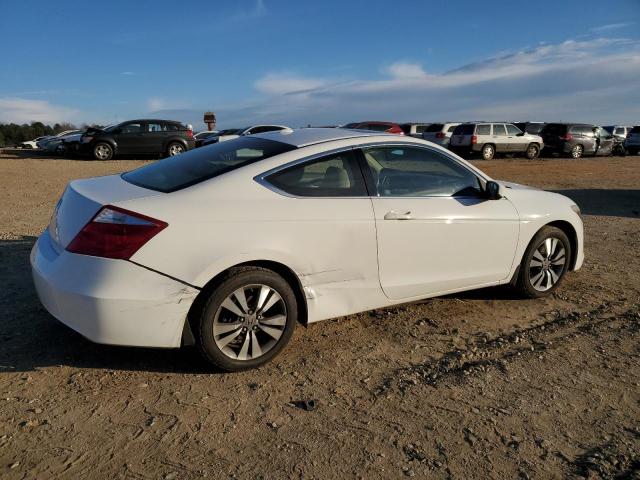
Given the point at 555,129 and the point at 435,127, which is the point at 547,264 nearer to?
the point at 435,127

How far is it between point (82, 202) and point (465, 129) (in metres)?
24.4

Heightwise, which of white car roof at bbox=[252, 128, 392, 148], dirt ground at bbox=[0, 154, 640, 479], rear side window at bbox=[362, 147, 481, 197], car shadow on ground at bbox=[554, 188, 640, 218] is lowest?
car shadow on ground at bbox=[554, 188, 640, 218]

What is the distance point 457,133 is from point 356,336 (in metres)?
23.4

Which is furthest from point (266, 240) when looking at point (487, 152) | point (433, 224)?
point (487, 152)

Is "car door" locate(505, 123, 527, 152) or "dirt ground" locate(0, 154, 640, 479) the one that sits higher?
"car door" locate(505, 123, 527, 152)

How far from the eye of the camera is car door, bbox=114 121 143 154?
67.5ft

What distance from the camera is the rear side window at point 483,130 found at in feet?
83.2

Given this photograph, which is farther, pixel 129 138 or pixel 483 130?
pixel 483 130

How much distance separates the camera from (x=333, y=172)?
150 inches

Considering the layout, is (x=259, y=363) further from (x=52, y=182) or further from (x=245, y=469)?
(x=52, y=182)

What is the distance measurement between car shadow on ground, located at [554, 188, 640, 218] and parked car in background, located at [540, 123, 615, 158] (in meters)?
15.6

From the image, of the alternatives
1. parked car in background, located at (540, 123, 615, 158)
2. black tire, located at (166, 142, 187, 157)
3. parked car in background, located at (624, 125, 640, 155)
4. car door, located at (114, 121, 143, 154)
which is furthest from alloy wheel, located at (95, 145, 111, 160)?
parked car in background, located at (624, 125, 640, 155)

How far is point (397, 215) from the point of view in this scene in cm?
385

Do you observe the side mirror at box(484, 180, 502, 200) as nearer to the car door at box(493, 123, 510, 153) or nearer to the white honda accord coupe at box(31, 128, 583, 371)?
the white honda accord coupe at box(31, 128, 583, 371)
